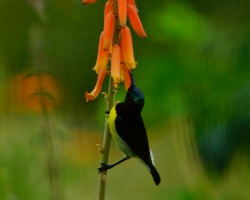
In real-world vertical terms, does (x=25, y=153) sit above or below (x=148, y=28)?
below

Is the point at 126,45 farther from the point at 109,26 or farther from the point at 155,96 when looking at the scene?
the point at 155,96

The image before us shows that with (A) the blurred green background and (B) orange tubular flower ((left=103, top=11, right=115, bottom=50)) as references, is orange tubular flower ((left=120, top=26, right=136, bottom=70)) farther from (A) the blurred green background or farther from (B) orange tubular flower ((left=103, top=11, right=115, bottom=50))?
(A) the blurred green background

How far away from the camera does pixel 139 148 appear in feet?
1.92

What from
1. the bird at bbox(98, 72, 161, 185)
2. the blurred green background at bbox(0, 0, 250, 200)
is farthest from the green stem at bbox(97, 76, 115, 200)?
the blurred green background at bbox(0, 0, 250, 200)

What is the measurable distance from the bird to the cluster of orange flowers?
2cm

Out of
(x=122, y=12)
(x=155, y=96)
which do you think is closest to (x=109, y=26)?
(x=122, y=12)

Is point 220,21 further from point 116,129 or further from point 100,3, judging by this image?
point 116,129

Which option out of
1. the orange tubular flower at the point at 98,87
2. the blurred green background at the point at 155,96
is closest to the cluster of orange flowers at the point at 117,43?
the orange tubular flower at the point at 98,87

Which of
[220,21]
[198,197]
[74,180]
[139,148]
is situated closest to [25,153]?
[74,180]

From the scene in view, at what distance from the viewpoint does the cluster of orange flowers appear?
0.58 m

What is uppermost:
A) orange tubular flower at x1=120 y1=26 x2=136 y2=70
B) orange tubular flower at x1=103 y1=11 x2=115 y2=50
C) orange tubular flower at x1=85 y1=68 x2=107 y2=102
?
orange tubular flower at x1=103 y1=11 x2=115 y2=50

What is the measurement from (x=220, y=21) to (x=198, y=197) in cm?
44

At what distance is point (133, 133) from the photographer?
0.58m

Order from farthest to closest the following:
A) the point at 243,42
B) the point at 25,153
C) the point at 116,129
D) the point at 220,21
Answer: the point at 220,21 < the point at 243,42 < the point at 25,153 < the point at 116,129
